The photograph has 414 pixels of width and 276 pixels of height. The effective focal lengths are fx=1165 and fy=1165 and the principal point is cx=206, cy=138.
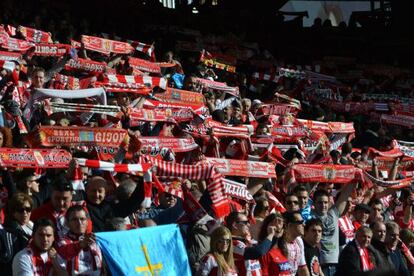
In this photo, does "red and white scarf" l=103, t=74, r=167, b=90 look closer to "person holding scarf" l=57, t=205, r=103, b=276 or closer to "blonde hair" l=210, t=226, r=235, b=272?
"blonde hair" l=210, t=226, r=235, b=272

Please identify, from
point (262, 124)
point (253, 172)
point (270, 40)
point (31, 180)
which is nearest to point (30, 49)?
point (262, 124)

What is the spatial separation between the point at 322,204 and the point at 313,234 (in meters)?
0.97

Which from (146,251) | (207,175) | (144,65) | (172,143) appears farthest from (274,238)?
(144,65)

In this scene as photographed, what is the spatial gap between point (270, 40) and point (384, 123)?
7.79 metres

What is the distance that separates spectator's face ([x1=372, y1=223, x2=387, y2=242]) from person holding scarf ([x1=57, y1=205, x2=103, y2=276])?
3.69 m

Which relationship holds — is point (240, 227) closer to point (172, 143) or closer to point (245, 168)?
point (245, 168)

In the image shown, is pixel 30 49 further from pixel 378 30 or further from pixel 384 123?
pixel 378 30

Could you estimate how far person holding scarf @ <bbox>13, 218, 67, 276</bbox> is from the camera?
28.3 ft

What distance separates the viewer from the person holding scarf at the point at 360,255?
36.4 ft

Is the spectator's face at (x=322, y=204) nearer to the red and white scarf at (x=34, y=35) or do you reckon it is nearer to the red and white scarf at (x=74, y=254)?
the red and white scarf at (x=74, y=254)

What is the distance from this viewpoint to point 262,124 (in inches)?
593

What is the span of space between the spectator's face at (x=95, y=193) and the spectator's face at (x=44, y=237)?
3.20ft

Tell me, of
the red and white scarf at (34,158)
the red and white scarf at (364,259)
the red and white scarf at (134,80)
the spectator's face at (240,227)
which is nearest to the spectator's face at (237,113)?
the red and white scarf at (134,80)

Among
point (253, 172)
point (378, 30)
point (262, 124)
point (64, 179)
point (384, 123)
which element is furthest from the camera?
point (378, 30)
